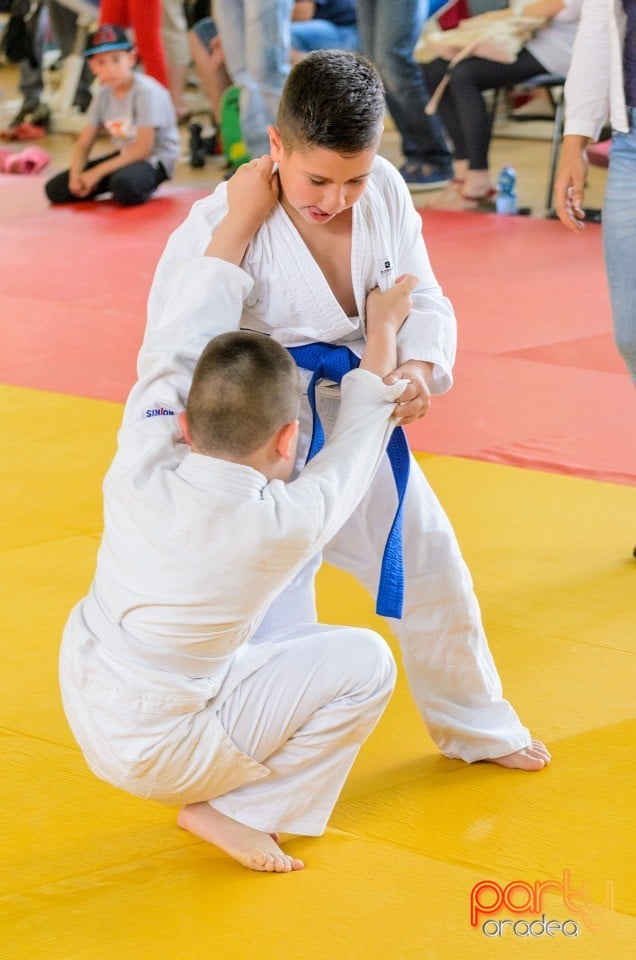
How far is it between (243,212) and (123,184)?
598cm

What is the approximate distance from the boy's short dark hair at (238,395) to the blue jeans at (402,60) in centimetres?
623

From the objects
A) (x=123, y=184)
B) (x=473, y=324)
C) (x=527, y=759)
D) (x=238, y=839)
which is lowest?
(x=123, y=184)

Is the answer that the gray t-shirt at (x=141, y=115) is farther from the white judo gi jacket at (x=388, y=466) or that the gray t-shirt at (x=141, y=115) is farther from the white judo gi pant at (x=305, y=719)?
the white judo gi pant at (x=305, y=719)

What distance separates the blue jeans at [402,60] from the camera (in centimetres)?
771

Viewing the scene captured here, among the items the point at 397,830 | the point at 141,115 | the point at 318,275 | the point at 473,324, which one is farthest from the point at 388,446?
the point at 141,115

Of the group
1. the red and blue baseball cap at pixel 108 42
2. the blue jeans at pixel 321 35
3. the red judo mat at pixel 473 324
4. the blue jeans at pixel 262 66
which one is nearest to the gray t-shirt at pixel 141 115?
the red and blue baseball cap at pixel 108 42

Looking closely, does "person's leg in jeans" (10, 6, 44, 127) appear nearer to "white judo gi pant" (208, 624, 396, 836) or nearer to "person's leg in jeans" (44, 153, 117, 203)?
"person's leg in jeans" (44, 153, 117, 203)

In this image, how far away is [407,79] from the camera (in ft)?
25.7

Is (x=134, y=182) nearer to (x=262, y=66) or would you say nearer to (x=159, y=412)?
(x=262, y=66)

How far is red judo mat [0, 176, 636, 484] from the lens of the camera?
4.23m

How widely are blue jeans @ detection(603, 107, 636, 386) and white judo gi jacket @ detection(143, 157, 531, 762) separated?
35.8 inches

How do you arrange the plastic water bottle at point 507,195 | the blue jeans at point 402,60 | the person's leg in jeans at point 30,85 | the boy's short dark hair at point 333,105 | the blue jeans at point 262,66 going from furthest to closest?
the person's leg in jeans at point 30,85, the blue jeans at point 262,66, the blue jeans at point 402,60, the plastic water bottle at point 507,195, the boy's short dark hair at point 333,105

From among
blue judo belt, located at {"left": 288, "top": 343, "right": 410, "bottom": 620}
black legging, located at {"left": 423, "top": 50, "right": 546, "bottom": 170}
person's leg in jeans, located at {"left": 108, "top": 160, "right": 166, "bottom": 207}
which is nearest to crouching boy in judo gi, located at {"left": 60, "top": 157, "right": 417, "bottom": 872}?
blue judo belt, located at {"left": 288, "top": 343, "right": 410, "bottom": 620}

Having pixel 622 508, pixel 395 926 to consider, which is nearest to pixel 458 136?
pixel 622 508
